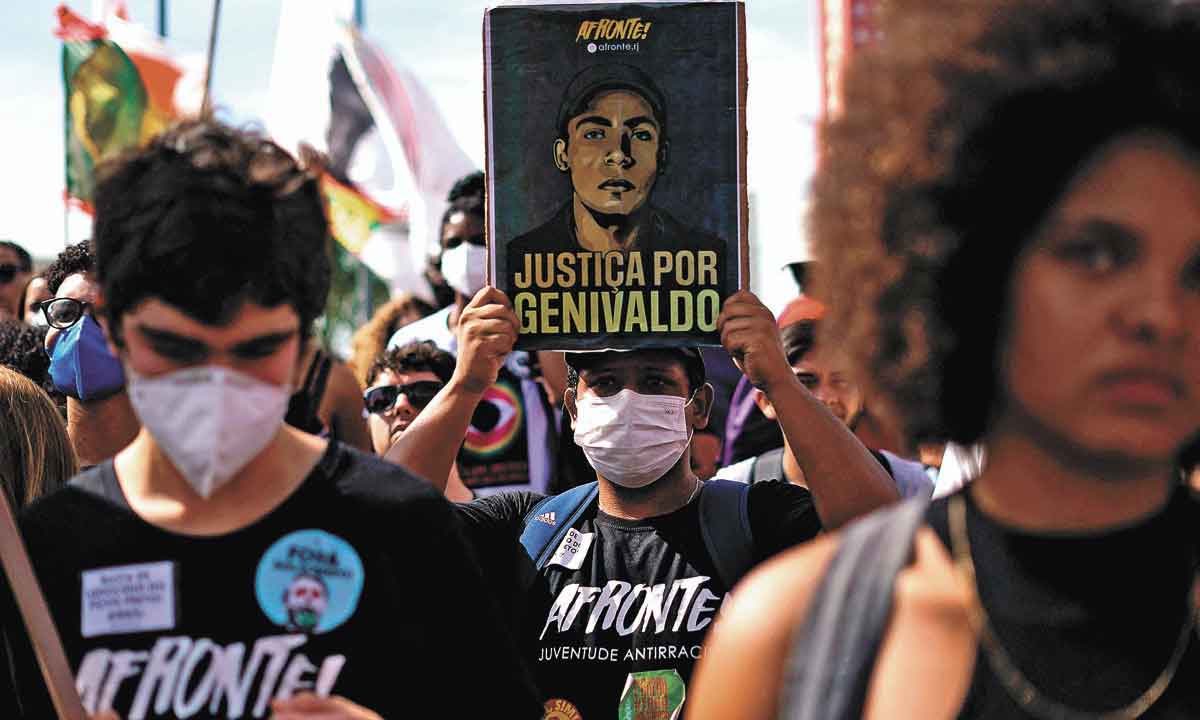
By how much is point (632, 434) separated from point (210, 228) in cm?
199

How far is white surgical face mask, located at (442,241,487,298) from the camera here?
686 centimetres

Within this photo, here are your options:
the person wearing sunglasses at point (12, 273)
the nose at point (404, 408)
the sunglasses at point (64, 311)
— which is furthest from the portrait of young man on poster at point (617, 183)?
the person wearing sunglasses at point (12, 273)

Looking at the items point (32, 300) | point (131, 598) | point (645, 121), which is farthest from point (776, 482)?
point (32, 300)

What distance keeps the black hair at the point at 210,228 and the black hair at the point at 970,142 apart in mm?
1086

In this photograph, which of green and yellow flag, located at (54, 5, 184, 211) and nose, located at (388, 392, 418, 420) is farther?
green and yellow flag, located at (54, 5, 184, 211)

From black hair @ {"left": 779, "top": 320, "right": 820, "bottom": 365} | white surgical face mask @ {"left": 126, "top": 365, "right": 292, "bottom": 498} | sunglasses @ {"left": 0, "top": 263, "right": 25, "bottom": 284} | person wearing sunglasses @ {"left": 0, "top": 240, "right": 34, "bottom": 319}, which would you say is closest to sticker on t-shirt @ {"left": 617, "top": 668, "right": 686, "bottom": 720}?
white surgical face mask @ {"left": 126, "top": 365, "right": 292, "bottom": 498}

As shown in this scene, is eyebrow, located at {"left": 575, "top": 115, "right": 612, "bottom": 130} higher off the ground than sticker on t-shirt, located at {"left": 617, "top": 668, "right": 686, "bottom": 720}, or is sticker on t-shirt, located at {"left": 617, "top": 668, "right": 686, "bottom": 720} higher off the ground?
eyebrow, located at {"left": 575, "top": 115, "right": 612, "bottom": 130}

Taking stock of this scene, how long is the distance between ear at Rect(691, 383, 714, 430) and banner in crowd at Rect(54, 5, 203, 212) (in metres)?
11.1

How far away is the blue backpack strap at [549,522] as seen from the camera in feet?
14.6

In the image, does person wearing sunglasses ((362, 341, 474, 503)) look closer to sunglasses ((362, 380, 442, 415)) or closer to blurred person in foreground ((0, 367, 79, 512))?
sunglasses ((362, 380, 442, 415))

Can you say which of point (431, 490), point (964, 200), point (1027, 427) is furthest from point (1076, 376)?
point (431, 490)

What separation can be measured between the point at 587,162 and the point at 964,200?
223 cm

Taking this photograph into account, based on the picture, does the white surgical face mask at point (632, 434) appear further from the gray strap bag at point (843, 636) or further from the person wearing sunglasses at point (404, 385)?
the gray strap bag at point (843, 636)

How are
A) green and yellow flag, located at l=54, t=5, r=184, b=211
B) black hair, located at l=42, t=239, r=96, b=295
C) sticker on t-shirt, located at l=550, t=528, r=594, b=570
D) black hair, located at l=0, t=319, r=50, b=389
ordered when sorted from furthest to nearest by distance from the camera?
green and yellow flag, located at l=54, t=5, r=184, b=211, black hair, located at l=0, t=319, r=50, b=389, black hair, located at l=42, t=239, r=96, b=295, sticker on t-shirt, located at l=550, t=528, r=594, b=570
